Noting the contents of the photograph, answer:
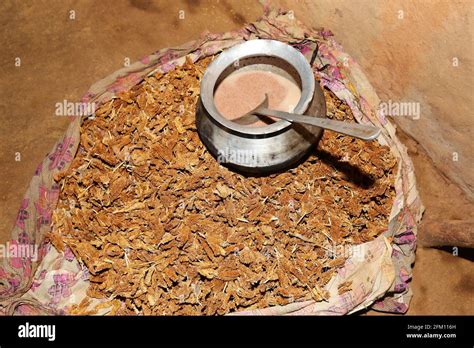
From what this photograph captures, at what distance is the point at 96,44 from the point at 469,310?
337cm

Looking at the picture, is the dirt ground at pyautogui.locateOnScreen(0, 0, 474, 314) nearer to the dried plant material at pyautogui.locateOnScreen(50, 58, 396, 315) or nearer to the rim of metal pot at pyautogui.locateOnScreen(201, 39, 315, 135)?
the dried plant material at pyautogui.locateOnScreen(50, 58, 396, 315)

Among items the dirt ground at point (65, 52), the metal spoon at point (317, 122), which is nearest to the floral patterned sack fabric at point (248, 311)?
the dirt ground at point (65, 52)

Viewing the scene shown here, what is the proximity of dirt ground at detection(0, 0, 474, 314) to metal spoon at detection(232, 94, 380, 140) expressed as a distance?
1.31 metres

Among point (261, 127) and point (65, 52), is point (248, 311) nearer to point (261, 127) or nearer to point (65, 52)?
point (261, 127)

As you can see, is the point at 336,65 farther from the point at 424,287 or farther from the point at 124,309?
the point at 124,309

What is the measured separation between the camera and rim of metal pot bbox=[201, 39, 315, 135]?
130 inches

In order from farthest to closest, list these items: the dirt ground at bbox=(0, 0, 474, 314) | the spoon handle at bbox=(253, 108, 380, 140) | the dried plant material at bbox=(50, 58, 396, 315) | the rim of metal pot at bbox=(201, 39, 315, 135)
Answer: the dirt ground at bbox=(0, 0, 474, 314) < the dried plant material at bbox=(50, 58, 396, 315) < the rim of metal pot at bbox=(201, 39, 315, 135) < the spoon handle at bbox=(253, 108, 380, 140)

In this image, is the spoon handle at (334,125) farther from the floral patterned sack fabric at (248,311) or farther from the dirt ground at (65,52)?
the dirt ground at (65,52)

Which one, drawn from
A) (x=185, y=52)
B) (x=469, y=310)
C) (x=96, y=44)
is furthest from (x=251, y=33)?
(x=469, y=310)

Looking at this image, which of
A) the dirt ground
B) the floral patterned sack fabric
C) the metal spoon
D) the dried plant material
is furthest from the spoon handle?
the dirt ground

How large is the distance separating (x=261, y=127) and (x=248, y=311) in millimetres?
1045

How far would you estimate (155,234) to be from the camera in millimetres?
3553

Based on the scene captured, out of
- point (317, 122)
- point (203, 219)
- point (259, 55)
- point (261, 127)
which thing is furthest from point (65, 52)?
point (317, 122)

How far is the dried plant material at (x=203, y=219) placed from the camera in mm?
3475
